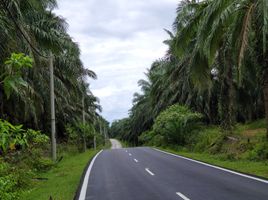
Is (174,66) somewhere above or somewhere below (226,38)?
above

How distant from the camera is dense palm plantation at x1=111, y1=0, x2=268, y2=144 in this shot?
645 inches

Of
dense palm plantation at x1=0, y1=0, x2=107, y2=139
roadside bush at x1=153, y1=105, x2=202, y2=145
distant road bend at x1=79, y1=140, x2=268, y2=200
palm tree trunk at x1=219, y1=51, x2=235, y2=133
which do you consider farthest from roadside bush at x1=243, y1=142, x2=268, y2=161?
roadside bush at x1=153, y1=105, x2=202, y2=145

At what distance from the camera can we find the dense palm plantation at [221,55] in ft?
53.8

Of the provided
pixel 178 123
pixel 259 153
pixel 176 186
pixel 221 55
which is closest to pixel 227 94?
pixel 221 55

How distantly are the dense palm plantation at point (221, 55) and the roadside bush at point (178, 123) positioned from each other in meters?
3.47

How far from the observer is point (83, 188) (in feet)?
43.3

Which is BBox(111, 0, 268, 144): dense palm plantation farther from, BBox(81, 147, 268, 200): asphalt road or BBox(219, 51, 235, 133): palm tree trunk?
BBox(81, 147, 268, 200): asphalt road

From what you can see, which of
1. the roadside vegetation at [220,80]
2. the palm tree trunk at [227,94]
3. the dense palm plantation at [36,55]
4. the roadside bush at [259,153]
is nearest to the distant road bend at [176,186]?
the roadside vegetation at [220,80]

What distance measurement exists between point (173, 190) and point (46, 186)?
16.2ft

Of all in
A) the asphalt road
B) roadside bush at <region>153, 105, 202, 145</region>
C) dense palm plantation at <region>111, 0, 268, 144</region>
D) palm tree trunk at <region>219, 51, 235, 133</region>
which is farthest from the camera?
roadside bush at <region>153, 105, 202, 145</region>

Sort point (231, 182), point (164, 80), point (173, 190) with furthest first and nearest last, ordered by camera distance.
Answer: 1. point (164, 80)
2. point (231, 182)
3. point (173, 190)

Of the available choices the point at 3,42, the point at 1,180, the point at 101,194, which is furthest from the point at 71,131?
the point at 1,180

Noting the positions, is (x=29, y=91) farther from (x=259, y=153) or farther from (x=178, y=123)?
(x=178, y=123)

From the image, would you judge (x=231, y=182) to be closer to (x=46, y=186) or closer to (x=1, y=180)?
(x=46, y=186)
